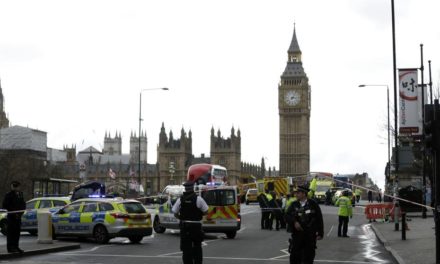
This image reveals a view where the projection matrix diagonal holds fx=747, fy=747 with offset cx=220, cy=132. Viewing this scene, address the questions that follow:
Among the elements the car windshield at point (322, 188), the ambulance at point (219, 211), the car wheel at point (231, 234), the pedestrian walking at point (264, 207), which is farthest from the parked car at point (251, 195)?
the car wheel at point (231, 234)

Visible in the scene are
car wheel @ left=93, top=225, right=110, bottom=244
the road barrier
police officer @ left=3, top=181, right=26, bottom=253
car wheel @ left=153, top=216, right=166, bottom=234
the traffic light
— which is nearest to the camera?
the traffic light

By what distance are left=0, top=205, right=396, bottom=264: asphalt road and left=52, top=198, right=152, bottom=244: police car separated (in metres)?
0.38

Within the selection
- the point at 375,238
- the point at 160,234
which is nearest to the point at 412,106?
the point at 375,238

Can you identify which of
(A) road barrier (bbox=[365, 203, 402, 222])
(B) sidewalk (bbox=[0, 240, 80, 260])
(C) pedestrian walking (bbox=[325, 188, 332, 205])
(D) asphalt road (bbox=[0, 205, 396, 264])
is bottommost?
(D) asphalt road (bbox=[0, 205, 396, 264])

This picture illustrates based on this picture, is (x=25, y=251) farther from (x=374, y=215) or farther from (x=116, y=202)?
(x=374, y=215)

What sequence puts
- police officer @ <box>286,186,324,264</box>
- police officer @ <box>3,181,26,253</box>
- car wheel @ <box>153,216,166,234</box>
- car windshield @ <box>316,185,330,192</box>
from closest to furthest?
police officer @ <box>286,186,324,264</box>
police officer @ <box>3,181,26,253</box>
car wheel @ <box>153,216,166,234</box>
car windshield @ <box>316,185,330,192</box>

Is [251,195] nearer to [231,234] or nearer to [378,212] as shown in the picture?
[378,212]

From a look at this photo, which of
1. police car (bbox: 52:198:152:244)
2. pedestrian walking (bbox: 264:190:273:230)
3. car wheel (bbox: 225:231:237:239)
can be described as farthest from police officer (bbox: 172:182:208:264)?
pedestrian walking (bbox: 264:190:273:230)

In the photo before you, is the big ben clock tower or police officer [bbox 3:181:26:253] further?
the big ben clock tower

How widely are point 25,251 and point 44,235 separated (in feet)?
8.78

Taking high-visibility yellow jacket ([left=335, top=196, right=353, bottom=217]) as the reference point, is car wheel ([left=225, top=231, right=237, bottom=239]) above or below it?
below

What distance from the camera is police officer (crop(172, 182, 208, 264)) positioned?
44.0 ft

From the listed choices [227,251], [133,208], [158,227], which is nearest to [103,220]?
[133,208]

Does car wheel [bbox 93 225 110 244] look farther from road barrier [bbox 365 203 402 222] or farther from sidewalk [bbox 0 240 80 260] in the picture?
road barrier [bbox 365 203 402 222]
